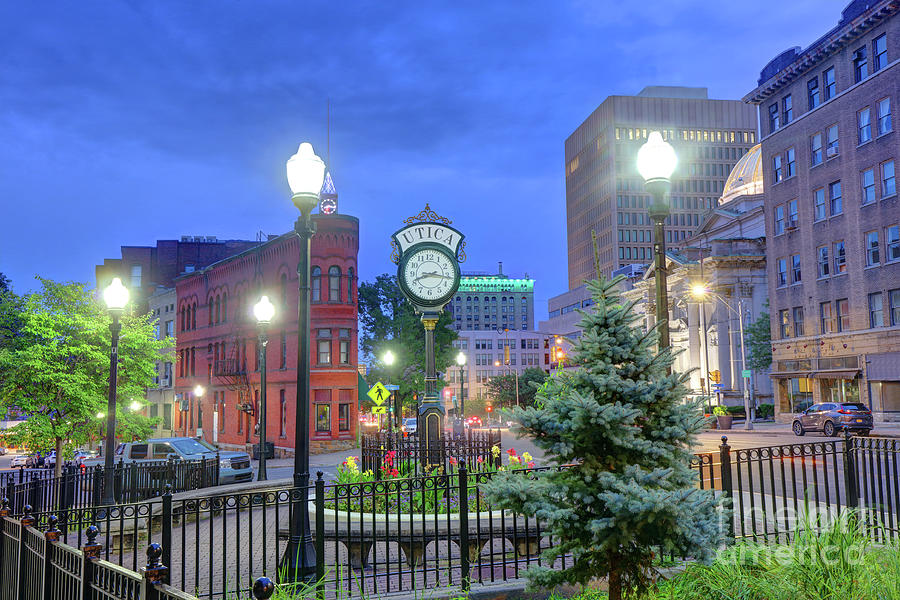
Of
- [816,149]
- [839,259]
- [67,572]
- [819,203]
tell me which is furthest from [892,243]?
[67,572]

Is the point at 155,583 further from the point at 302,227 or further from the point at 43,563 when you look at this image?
the point at 302,227

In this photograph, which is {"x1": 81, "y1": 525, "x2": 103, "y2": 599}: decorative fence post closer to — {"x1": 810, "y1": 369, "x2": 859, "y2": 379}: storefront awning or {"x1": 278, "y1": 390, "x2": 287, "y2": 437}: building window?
{"x1": 278, "y1": 390, "x2": 287, "y2": 437}: building window

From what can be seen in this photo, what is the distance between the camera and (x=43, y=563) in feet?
18.8

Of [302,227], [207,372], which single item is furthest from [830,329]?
[302,227]

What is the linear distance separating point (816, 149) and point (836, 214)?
520 centimetres

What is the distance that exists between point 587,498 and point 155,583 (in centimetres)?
369

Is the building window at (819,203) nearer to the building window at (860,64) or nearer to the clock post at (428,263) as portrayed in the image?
the building window at (860,64)

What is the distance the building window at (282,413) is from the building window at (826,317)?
3643 cm

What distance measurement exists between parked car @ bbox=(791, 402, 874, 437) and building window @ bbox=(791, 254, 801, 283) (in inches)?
777

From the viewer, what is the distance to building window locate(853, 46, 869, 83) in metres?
46.2

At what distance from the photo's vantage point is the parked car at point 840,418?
110 feet

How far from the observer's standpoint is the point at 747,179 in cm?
8919

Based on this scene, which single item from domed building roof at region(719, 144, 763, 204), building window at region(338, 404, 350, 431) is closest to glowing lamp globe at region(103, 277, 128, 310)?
building window at region(338, 404, 350, 431)

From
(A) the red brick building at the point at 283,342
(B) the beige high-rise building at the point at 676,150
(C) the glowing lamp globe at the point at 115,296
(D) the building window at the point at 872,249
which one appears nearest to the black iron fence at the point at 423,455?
(C) the glowing lamp globe at the point at 115,296
